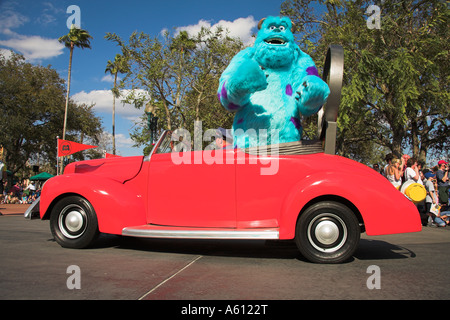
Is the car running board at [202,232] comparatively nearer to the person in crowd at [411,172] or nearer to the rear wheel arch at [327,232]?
the rear wheel arch at [327,232]

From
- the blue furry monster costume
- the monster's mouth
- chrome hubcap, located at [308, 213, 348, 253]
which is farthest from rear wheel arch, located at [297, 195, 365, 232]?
the monster's mouth

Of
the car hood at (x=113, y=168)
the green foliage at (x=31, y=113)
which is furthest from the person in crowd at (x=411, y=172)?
the green foliage at (x=31, y=113)

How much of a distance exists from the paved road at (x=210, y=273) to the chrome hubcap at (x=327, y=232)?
0.20 metres

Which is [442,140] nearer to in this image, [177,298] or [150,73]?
[150,73]

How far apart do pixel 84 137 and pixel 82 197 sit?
3179 cm

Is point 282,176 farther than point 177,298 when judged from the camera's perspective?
Yes

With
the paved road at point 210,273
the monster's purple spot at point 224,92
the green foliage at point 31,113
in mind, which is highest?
the green foliage at point 31,113

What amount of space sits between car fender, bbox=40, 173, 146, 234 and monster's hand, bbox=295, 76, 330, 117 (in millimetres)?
2085

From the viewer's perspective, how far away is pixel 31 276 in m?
2.57

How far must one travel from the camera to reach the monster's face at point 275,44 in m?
4.25

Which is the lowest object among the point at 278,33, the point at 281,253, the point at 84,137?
the point at 281,253

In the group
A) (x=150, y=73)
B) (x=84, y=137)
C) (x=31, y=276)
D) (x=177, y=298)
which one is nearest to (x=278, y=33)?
(x=177, y=298)

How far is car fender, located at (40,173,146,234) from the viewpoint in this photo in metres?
3.62
